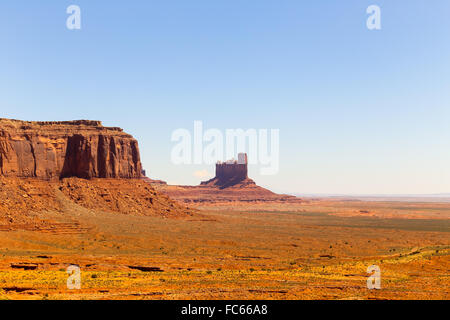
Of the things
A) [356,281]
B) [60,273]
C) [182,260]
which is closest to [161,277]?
[60,273]

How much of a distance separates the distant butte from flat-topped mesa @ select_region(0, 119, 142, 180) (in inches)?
3302

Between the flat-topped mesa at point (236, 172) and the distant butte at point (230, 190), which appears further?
the flat-topped mesa at point (236, 172)

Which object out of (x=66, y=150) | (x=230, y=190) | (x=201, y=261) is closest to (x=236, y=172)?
(x=230, y=190)

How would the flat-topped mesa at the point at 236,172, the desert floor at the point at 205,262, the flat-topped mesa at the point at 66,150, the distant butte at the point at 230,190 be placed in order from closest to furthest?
the desert floor at the point at 205,262 → the flat-topped mesa at the point at 66,150 → the distant butte at the point at 230,190 → the flat-topped mesa at the point at 236,172

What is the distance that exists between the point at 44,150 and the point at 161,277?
5034cm

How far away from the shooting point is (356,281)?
2527 centimetres

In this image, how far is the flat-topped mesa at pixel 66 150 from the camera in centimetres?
6612

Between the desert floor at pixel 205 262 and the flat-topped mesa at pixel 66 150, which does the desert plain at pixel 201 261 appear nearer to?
the desert floor at pixel 205 262

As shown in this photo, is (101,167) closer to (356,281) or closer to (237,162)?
(356,281)

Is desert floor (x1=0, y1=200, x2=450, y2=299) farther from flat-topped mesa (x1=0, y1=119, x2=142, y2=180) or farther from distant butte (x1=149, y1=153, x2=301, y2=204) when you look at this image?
distant butte (x1=149, y1=153, x2=301, y2=204)

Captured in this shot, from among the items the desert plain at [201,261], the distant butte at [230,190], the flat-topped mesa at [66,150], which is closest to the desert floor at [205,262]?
the desert plain at [201,261]

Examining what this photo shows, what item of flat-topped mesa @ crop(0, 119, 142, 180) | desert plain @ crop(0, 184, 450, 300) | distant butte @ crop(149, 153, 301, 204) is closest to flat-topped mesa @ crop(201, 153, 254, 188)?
distant butte @ crop(149, 153, 301, 204)

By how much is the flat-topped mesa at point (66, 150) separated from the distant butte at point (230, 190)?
83871 mm

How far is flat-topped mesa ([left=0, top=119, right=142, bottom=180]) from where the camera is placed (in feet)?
217
